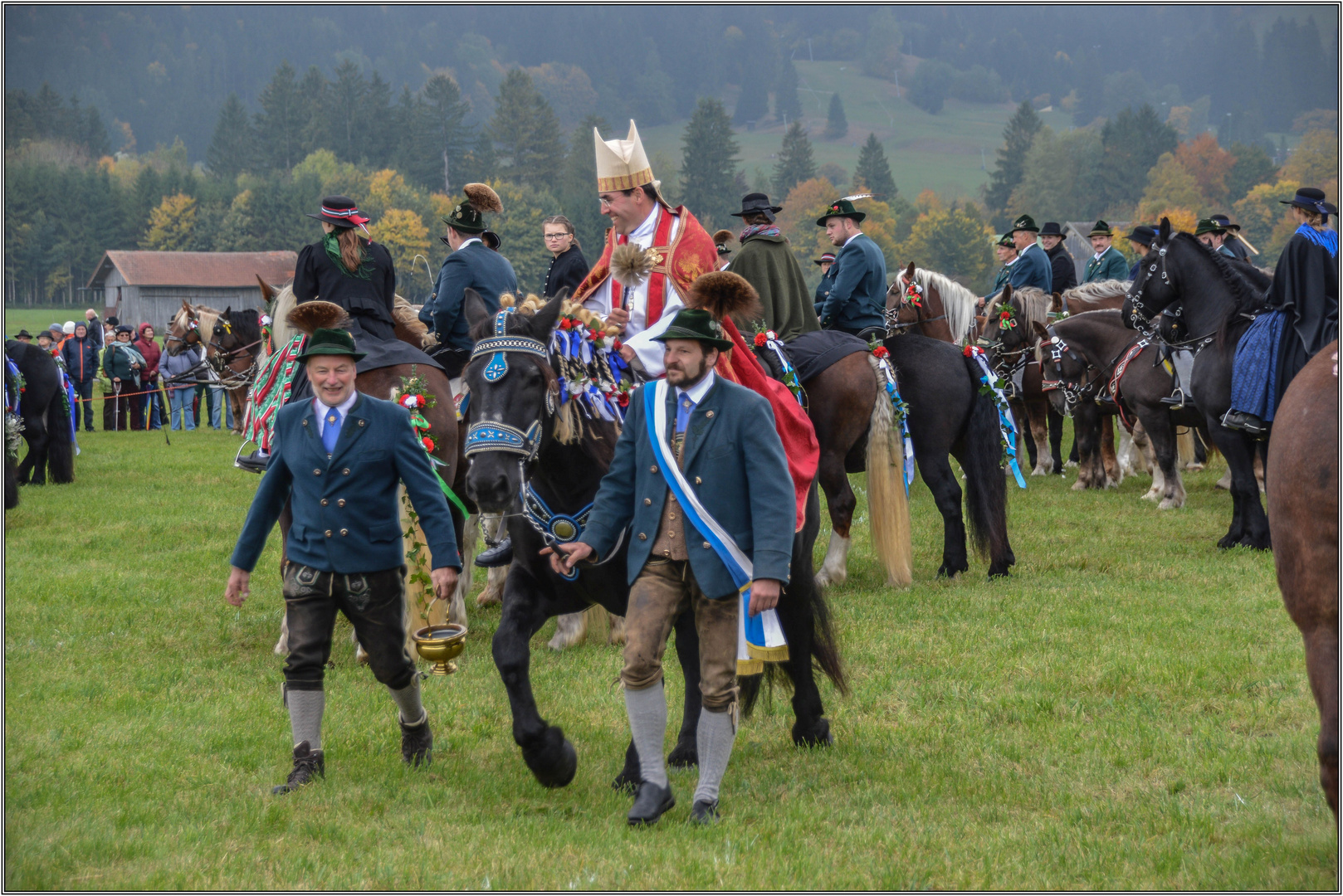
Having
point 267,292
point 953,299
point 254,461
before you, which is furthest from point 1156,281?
point 254,461

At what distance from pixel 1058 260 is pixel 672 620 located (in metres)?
15.5

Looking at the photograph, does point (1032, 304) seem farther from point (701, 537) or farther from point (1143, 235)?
point (701, 537)

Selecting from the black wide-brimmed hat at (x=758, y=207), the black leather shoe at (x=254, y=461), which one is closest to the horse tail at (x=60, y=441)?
the black leather shoe at (x=254, y=461)

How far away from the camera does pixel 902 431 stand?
33.4 feet

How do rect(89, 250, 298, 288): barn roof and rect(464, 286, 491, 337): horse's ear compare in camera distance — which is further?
rect(89, 250, 298, 288): barn roof

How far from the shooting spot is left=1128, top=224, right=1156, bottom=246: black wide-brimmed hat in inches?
535

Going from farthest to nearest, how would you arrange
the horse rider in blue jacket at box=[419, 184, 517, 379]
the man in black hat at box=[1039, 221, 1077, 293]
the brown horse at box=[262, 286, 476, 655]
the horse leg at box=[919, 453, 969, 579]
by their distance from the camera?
the man in black hat at box=[1039, 221, 1077, 293] → the horse leg at box=[919, 453, 969, 579] → the horse rider in blue jacket at box=[419, 184, 517, 379] → the brown horse at box=[262, 286, 476, 655]

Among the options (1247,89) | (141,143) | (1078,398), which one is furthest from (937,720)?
(141,143)

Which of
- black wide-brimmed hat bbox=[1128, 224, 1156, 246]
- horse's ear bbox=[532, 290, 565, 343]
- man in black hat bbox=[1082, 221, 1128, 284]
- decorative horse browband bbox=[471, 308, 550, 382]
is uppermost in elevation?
man in black hat bbox=[1082, 221, 1128, 284]

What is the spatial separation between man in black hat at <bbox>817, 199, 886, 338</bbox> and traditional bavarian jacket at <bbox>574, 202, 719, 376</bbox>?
4539 mm

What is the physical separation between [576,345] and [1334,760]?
10.6 ft

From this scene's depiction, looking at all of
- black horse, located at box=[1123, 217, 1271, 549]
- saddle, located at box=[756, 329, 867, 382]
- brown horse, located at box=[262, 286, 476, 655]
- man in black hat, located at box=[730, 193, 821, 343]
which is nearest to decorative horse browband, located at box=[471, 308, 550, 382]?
brown horse, located at box=[262, 286, 476, 655]

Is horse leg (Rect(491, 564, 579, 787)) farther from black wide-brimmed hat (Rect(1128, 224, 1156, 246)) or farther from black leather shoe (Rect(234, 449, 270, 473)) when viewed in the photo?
black wide-brimmed hat (Rect(1128, 224, 1156, 246))

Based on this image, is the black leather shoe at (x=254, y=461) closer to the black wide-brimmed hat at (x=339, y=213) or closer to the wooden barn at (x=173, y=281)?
the black wide-brimmed hat at (x=339, y=213)
